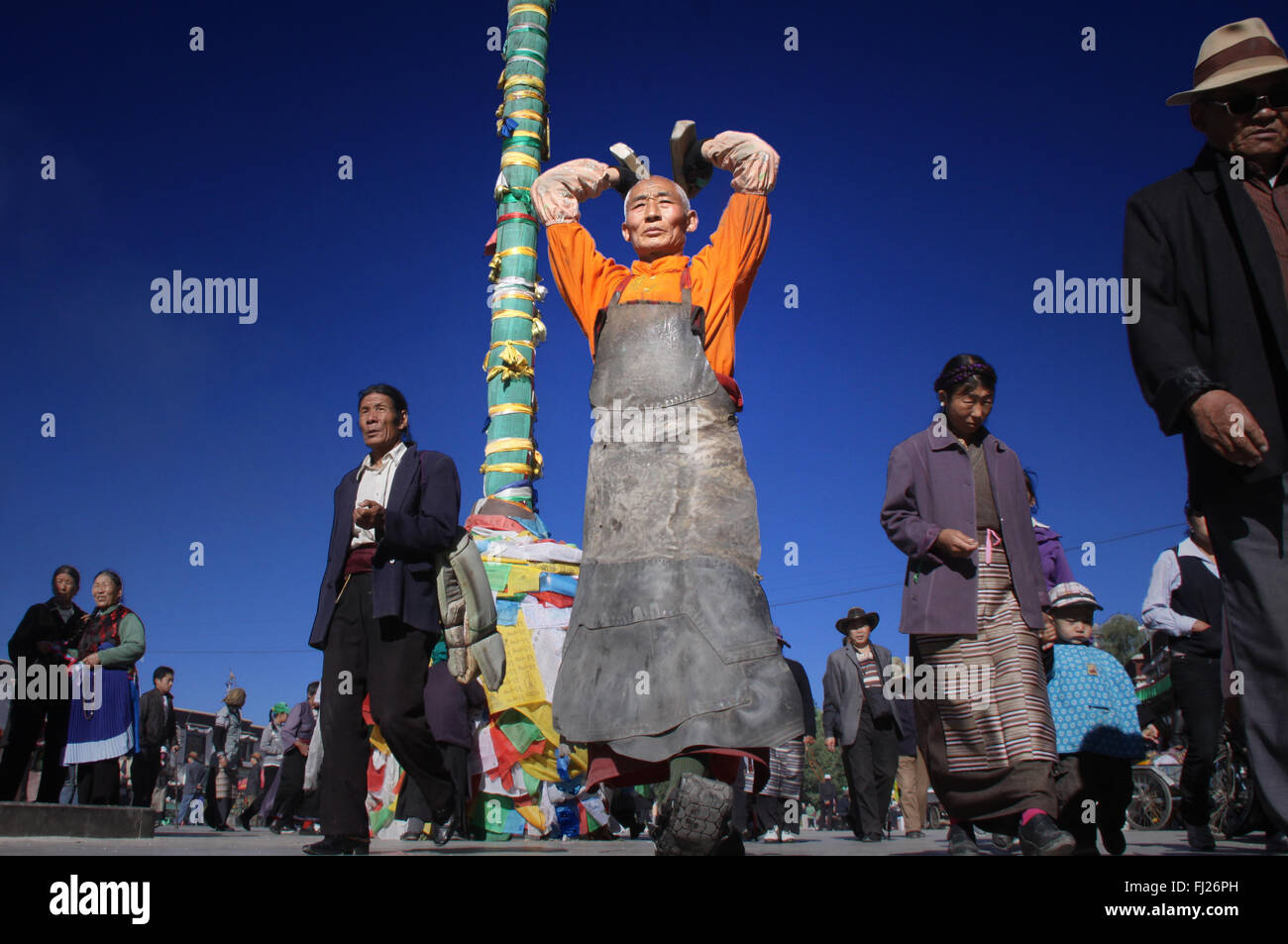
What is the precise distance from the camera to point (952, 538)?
4.14 metres

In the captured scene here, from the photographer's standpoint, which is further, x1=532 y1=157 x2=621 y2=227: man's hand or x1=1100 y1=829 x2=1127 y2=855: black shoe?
x1=1100 y1=829 x2=1127 y2=855: black shoe

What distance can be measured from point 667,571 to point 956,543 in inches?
52.6

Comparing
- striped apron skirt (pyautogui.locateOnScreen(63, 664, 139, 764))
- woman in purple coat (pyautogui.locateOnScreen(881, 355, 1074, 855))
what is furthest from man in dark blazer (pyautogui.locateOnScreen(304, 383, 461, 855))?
striped apron skirt (pyautogui.locateOnScreen(63, 664, 139, 764))

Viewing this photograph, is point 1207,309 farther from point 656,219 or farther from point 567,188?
point 567,188

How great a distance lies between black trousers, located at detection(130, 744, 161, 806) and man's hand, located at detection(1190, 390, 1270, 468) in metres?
10.8

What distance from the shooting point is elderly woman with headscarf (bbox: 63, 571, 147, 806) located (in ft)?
24.2

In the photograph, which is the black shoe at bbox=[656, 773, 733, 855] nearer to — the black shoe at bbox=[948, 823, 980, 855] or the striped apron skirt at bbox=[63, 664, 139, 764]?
the black shoe at bbox=[948, 823, 980, 855]

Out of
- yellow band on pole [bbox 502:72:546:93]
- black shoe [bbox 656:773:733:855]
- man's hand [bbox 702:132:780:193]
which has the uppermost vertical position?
yellow band on pole [bbox 502:72:546:93]

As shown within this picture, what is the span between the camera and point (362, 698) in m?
4.68

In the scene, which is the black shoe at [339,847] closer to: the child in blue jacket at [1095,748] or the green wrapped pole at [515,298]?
the child in blue jacket at [1095,748]

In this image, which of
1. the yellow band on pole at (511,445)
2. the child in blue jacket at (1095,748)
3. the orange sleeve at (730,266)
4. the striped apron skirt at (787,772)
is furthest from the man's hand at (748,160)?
the yellow band on pole at (511,445)

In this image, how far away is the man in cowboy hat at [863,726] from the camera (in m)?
9.14

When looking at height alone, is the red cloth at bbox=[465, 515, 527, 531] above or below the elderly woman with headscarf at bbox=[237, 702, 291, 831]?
above
